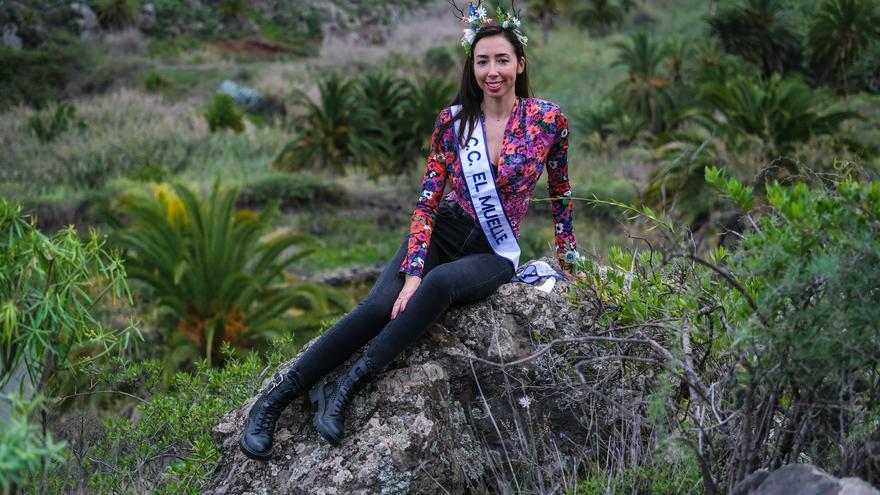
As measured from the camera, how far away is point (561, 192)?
12.6 feet

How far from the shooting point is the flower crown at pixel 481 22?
3.71 metres

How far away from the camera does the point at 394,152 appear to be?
689 inches

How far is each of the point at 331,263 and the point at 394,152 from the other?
305cm

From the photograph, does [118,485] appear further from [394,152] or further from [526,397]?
[394,152]

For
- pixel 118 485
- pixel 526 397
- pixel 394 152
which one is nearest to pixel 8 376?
pixel 118 485

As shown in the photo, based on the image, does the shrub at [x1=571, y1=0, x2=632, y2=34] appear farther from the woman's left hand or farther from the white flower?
the woman's left hand

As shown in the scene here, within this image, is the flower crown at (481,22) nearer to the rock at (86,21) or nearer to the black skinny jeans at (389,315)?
the black skinny jeans at (389,315)

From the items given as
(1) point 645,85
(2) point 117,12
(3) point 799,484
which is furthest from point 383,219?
(2) point 117,12

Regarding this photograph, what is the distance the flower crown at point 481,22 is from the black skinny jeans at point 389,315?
884 mm

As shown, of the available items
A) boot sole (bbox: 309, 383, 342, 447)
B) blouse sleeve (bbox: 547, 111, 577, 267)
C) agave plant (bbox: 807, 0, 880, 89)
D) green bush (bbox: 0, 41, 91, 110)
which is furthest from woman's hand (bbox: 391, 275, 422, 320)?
green bush (bbox: 0, 41, 91, 110)

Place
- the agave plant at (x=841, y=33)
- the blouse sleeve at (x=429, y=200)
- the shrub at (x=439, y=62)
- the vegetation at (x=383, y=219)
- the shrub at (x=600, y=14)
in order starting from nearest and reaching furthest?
the vegetation at (x=383, y=219) < the blouse sleeve at (x=429, y=200) < the agave plant at (x=841, y=33) < the shrub at (x=439, y=62) < the shrub at (x=600, y=14)

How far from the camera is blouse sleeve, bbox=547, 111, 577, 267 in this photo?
3.76 meters

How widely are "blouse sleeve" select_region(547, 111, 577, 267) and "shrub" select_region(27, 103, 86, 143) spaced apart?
1933 centimetres

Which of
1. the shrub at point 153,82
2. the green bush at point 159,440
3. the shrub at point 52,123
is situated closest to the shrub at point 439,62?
the shrub at point 153,82
